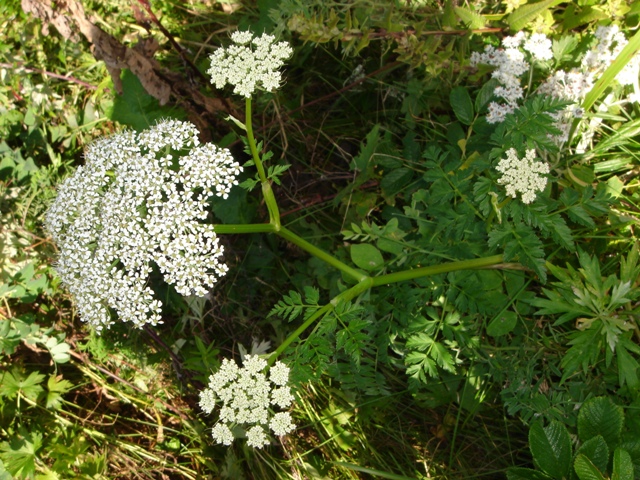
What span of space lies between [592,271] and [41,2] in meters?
3.65

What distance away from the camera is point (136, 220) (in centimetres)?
245

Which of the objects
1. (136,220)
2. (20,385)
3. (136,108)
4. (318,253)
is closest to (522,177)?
(318,253)

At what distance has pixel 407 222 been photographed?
10.7 feet

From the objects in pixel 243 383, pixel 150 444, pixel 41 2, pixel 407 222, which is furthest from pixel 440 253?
pixel 41 2

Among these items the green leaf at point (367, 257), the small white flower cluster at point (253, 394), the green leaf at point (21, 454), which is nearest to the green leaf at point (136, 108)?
the green leaf at point (367, 257)

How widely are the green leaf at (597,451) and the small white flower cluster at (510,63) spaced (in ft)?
5.39

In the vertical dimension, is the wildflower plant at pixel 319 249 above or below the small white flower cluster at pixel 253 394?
above

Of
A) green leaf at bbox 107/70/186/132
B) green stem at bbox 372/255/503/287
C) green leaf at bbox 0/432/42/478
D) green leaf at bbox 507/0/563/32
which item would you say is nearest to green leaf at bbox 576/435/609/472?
green stem at bbox 372/255/503/287

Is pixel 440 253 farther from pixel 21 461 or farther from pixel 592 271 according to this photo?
pixel 21 461

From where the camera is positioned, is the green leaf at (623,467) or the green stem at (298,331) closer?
the green leaf at (623,467)

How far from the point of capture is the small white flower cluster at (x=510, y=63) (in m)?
2.96

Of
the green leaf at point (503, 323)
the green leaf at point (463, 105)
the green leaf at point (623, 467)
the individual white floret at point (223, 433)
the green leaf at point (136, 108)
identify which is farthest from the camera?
the green leaf at point (136, 108)

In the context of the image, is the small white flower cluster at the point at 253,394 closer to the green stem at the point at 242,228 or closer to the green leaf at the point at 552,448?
the green stem at the point at 242,228

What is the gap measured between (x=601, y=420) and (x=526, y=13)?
7.23 ft
